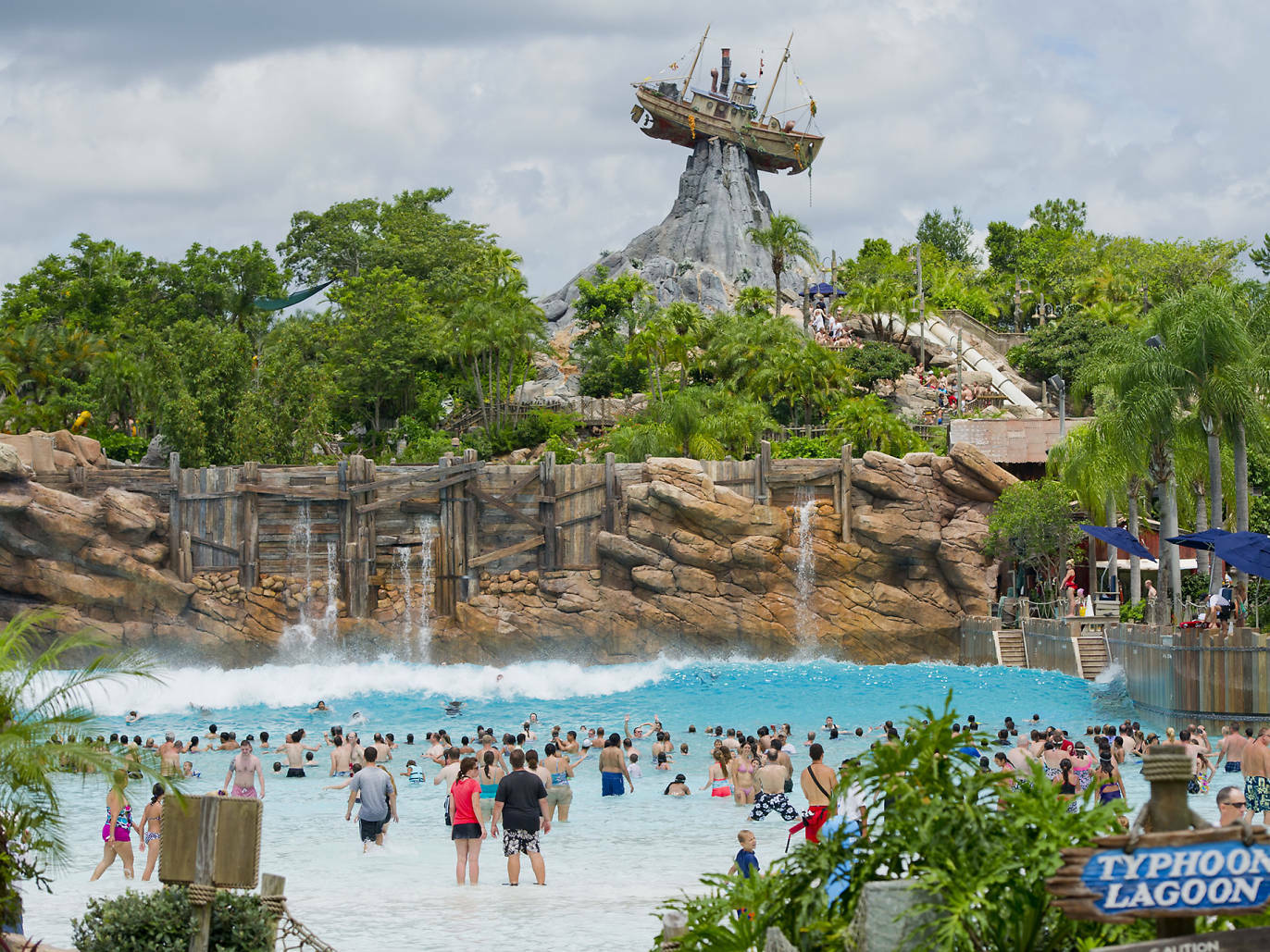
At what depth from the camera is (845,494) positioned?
Answer: 38.6 metres

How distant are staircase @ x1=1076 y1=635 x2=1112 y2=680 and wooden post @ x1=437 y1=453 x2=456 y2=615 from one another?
55.7 feet

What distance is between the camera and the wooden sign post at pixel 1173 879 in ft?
15.9

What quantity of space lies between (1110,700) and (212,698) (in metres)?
21.1

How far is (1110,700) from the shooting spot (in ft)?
96.1

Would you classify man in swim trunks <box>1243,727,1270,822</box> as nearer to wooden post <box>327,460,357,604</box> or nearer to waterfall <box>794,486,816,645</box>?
waterfall <box>794,486,816,645</box>

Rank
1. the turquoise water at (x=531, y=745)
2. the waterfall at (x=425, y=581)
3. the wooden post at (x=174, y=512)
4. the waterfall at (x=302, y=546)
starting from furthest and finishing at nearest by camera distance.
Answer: the waterfall at (x=302, y=546) < the waterfall at (x=425, y=581) < the wooden post at (x=174, y=512) < the turquoise water at (x=531, y=745)

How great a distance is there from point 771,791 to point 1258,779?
18.0ft

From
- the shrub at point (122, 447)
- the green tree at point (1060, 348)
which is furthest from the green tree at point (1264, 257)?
the shrub at point (122, 447)

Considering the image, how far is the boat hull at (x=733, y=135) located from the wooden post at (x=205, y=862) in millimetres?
73695

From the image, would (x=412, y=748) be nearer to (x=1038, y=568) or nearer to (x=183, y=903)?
(x=183, y=903)

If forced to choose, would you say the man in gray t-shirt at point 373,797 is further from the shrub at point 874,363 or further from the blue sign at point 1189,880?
the shrub at point 874,363

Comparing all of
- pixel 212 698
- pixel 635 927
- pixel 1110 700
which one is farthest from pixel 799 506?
pixel 635 927

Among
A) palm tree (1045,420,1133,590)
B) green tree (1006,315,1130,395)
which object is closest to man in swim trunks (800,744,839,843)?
palm tree (1045,420,1133,590)

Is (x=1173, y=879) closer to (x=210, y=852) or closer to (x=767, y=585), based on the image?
(x=210, y=852)
